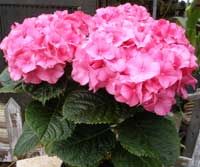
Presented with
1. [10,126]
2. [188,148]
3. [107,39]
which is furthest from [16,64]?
[188,148]

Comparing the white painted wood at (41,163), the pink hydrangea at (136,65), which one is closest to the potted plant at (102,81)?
the pink hydrangea at (136,65)

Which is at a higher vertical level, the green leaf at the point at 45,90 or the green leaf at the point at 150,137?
the green leaf at the point at 45,90

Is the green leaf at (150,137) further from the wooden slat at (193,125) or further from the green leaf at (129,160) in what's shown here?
the wooden slat at (193,125)

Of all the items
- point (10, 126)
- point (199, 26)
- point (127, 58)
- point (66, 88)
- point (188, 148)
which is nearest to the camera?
point (127, 58)

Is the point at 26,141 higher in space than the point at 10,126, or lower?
higher

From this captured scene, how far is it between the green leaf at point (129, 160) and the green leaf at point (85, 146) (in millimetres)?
24

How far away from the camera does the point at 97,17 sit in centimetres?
82

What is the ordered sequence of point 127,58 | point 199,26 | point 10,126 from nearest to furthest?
point 127,58 → point 10,126 → point 199,26

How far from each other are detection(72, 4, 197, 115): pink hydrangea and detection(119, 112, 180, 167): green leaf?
7cm

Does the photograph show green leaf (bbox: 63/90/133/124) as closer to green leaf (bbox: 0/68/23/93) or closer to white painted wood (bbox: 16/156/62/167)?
green leaf (bbox: 0/68/23/93)

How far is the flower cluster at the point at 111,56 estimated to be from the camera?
65cm

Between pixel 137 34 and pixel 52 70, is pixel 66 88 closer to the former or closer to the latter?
pixel 52 70

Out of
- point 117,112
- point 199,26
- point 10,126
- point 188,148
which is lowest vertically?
point 188,148

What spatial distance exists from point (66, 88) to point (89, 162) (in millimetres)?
165
